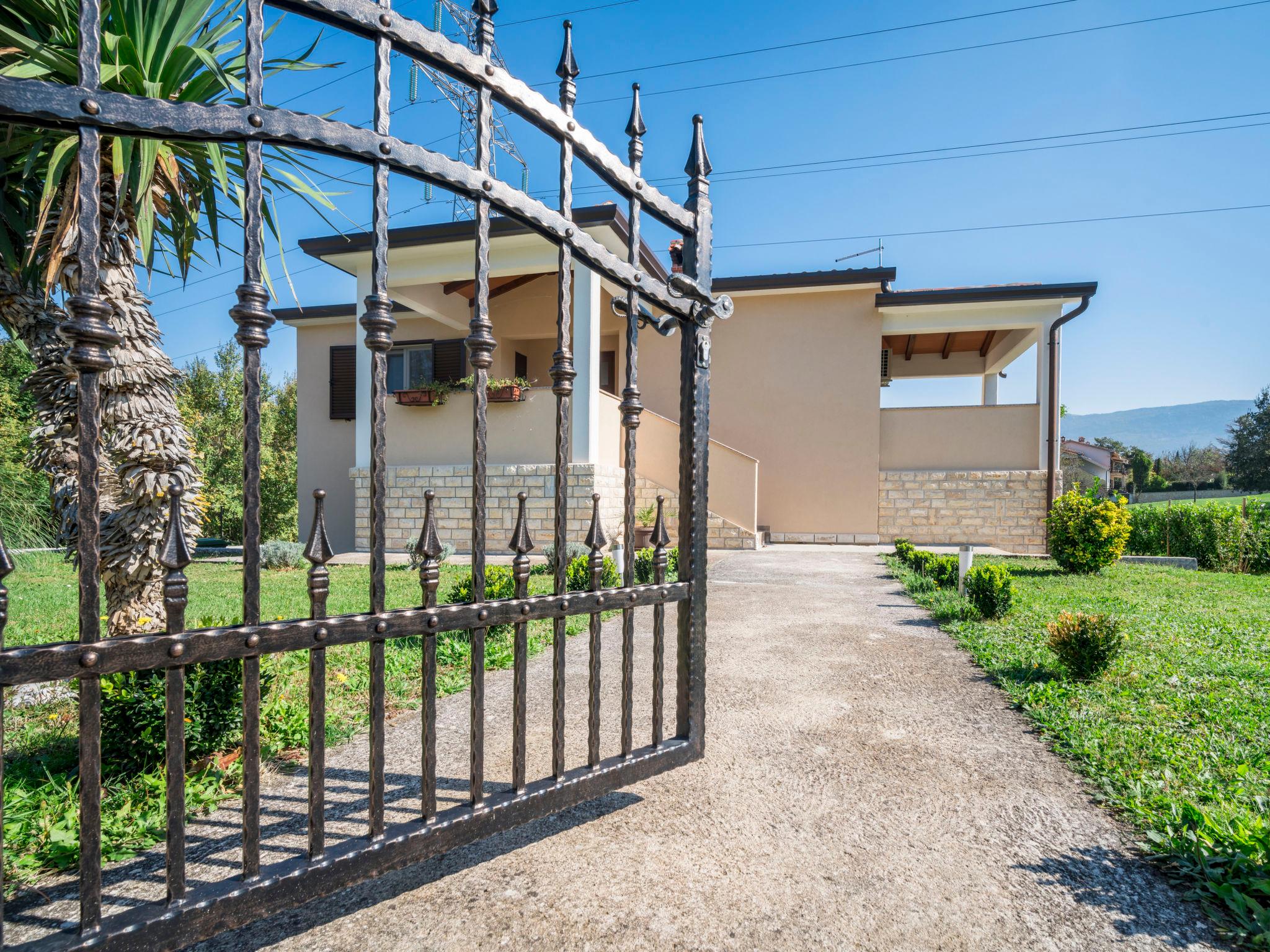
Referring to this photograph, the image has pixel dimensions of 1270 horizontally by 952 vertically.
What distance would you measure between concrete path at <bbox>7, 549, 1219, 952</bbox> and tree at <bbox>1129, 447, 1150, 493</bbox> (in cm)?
5583

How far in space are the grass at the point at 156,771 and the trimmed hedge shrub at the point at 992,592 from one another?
359 cm

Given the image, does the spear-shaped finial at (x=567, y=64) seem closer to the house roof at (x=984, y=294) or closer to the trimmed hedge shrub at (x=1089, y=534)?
the trimmed hedge shrub at (x=1089, y=534)

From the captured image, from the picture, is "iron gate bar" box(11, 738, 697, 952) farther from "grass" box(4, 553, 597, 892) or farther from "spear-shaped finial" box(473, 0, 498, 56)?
"spear-shaped finial" box(473, 0, 498, 56)

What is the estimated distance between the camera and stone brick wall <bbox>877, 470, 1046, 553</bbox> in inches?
525

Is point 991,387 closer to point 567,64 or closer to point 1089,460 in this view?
point 567,64

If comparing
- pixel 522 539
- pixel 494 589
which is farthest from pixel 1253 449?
pixel 522 539

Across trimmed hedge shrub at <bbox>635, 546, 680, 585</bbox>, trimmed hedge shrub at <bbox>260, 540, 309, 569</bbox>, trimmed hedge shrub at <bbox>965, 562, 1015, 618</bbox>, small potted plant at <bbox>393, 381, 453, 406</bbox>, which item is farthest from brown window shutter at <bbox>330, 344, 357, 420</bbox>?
trimmed hedge shrub at <bbox>965, 562, 1015, 618</bbox>

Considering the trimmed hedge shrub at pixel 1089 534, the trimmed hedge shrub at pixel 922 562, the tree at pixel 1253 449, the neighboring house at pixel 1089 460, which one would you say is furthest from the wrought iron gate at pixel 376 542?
the tree at pixel 1253 449

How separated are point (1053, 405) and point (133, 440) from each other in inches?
566

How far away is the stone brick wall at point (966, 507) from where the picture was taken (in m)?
13.3

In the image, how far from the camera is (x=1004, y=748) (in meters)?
3.17

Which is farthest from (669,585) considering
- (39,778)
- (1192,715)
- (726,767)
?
(1192,715)

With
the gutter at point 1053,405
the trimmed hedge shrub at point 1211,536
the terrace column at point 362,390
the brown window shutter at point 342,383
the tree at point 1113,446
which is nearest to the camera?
the trimmed hedge shrub at point 1211,536

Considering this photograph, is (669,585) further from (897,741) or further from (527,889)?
(897,741)
